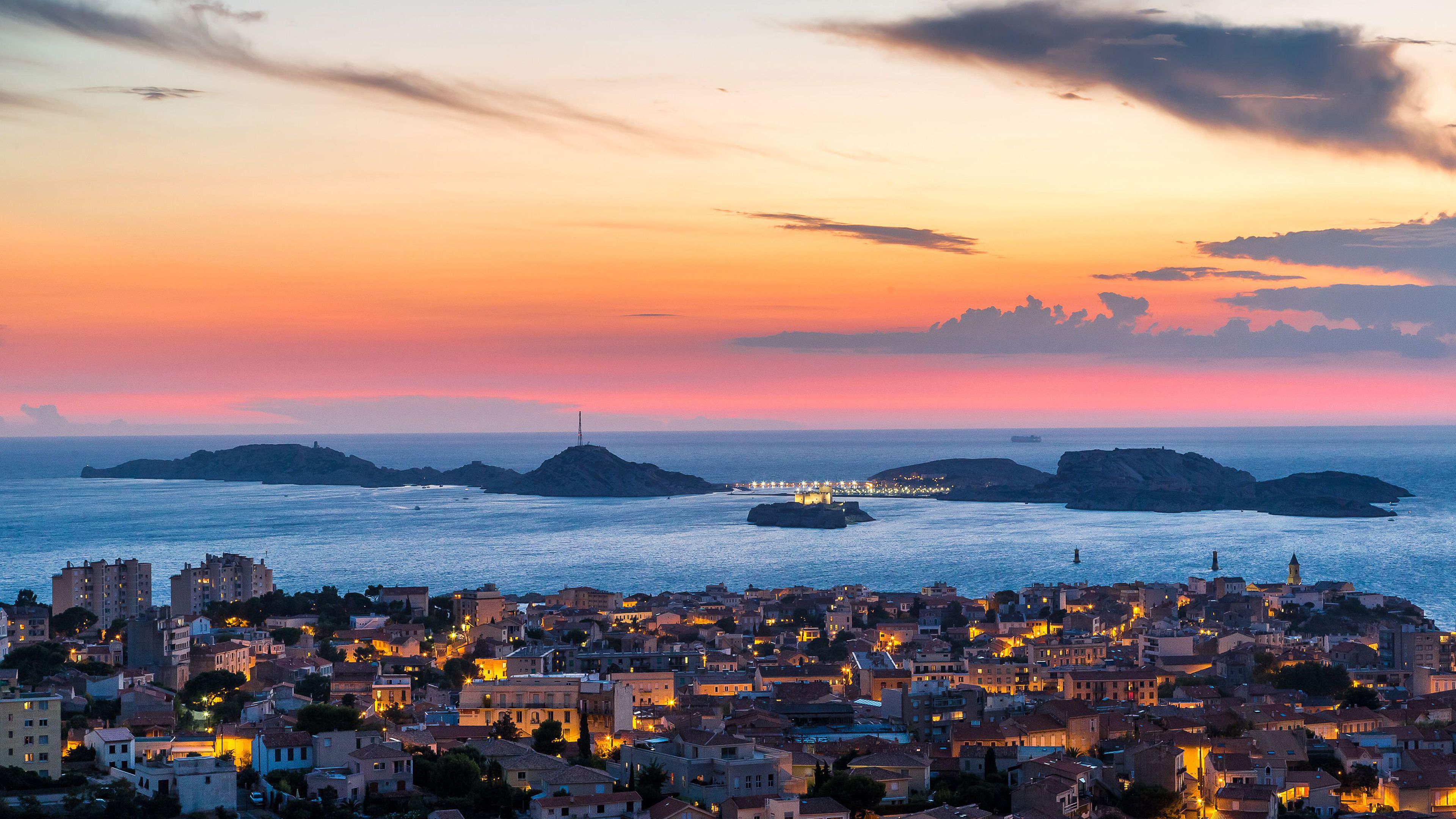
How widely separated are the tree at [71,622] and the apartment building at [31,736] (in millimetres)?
16471

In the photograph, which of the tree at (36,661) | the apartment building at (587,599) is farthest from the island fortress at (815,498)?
the tree at (36,661)

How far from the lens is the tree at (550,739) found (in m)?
18.1

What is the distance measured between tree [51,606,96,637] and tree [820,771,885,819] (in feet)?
67.5

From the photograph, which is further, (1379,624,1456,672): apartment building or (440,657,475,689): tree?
(1379,624,1456,672): apartment building

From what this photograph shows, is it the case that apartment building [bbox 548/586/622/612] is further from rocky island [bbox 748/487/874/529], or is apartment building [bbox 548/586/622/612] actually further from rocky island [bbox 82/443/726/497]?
rocky island [bbox 82/443/726/497]

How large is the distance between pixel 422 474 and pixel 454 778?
97.1m

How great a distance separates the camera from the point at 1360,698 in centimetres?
2245

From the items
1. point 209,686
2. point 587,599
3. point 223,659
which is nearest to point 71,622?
point 223,659

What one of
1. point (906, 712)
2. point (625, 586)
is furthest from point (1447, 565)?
point (906, 712)

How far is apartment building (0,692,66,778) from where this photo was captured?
15.0 m

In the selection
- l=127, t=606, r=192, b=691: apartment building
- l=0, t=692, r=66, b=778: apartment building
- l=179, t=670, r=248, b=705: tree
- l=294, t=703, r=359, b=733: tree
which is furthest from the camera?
l=127, t=606, r=192, b=691: apartment building

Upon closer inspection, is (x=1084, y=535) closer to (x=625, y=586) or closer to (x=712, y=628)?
(x=625, y=586)

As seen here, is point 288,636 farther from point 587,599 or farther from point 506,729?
point 506,729

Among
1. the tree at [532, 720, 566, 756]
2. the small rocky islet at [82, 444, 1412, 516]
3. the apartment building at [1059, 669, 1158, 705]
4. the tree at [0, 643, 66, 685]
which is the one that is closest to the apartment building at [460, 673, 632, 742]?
the tree at [532, 720, 566, 756]
